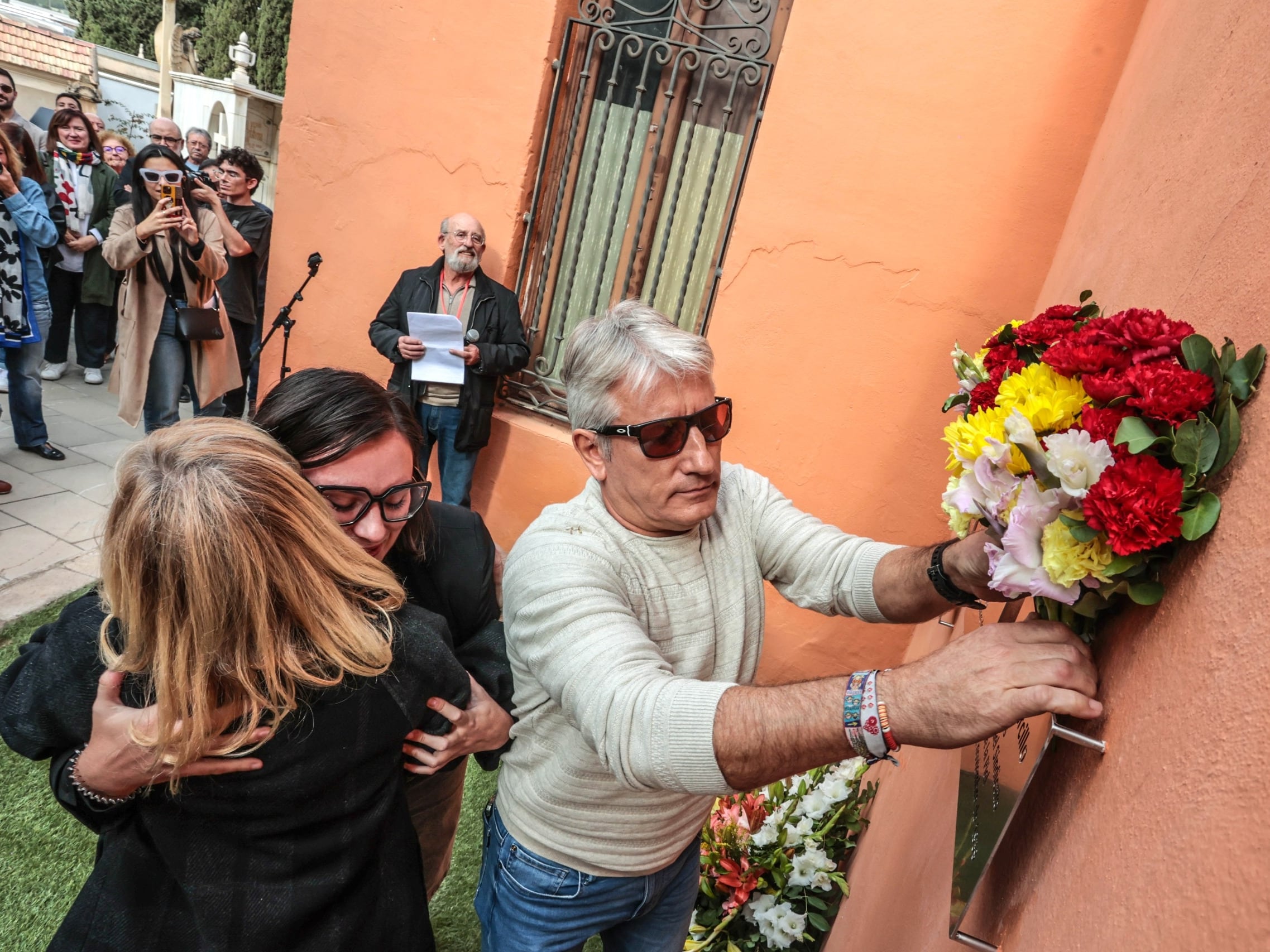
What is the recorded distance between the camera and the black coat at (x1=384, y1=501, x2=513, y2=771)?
1.83m

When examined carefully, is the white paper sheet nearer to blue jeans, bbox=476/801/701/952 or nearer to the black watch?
blue jeans, bbox=476/801/701/952

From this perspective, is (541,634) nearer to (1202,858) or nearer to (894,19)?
(1202,858)

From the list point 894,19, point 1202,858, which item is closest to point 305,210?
point 894,19

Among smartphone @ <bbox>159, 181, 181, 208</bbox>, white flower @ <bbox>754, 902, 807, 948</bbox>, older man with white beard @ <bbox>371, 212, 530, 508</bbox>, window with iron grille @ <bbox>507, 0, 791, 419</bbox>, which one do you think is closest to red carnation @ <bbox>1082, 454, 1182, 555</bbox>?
white flower @ <bbox>754, 902, 807, 948</bbox>

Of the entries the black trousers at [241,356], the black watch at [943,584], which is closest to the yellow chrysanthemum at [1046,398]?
the black watch at [943,584]

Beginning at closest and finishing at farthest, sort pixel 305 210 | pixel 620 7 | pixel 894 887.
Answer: pixel 894 887
pixel 620 7
pixel 305 210

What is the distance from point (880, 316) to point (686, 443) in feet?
8.48

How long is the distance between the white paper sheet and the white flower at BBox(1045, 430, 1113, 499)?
4.12m

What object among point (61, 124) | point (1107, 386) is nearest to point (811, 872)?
point (1107, 386)

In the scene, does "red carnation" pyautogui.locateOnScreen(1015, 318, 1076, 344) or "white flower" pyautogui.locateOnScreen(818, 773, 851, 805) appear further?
"white flower" pyautogui.locateOnScreen(818, 773, 851, 805)

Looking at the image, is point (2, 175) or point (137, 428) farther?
point (137, 428)

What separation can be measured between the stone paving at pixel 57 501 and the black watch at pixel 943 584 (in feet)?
11.5

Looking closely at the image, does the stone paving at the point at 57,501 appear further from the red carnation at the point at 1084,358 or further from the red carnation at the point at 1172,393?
the red carnation at the point at 1172,393

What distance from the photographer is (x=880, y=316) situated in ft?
12.7
